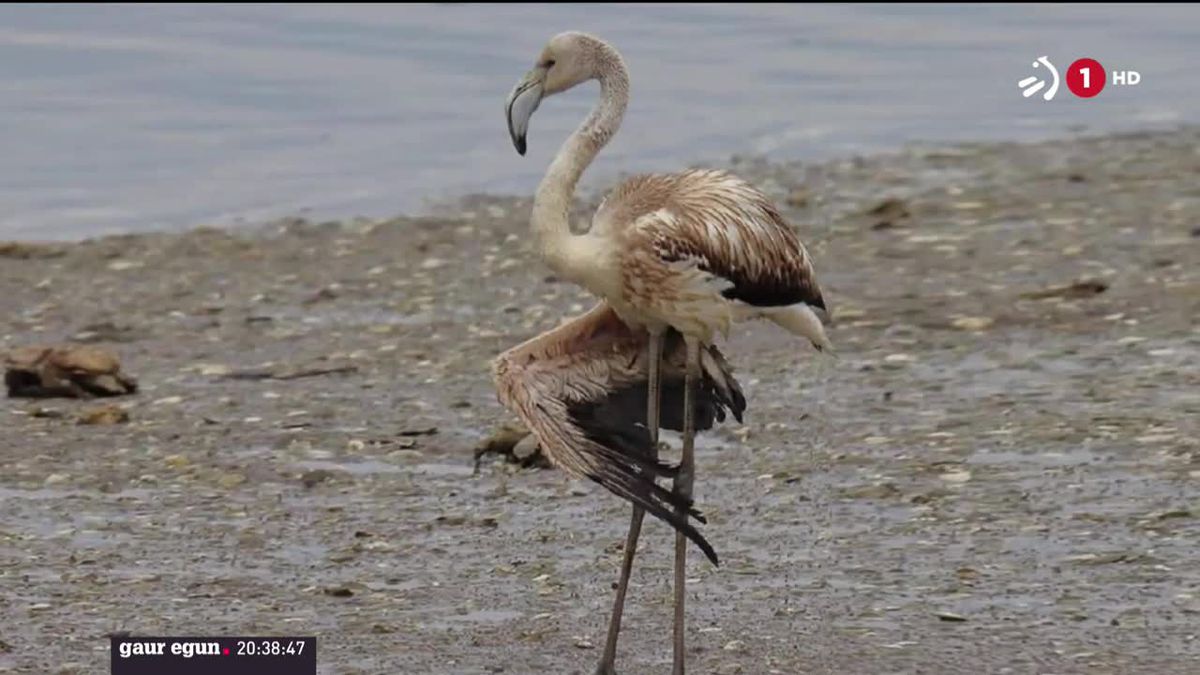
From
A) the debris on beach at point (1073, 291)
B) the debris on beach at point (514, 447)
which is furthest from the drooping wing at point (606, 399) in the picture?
the debris on beach at point (1073, 291)

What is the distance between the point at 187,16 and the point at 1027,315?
15114mm

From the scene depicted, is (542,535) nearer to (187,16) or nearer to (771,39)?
(771,39)

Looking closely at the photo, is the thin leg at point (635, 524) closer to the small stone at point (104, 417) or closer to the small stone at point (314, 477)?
the small stone at point (314, 477)

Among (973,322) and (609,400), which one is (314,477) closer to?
(609,400)

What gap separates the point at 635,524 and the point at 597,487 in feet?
5.79

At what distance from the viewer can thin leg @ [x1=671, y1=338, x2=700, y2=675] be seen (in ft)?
24.7

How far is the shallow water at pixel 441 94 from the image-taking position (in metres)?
17.1

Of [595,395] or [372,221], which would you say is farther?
[372,221]

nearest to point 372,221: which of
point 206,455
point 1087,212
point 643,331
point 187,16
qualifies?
point 1087,212

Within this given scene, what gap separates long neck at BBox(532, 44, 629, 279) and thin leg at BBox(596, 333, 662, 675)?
0.35 meters

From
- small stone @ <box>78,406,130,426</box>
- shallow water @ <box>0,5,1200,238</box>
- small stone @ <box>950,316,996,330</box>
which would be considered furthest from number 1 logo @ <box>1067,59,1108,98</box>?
small stone @ <box>78,406,130,426</box>

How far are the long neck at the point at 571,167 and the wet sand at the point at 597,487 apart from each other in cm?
114

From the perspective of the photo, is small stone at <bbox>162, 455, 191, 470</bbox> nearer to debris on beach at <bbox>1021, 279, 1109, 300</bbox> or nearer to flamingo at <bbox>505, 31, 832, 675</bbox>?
flamingo at <bbox>505, 31, 832, 675</bbox>

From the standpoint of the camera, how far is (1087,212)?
46.9 ft
